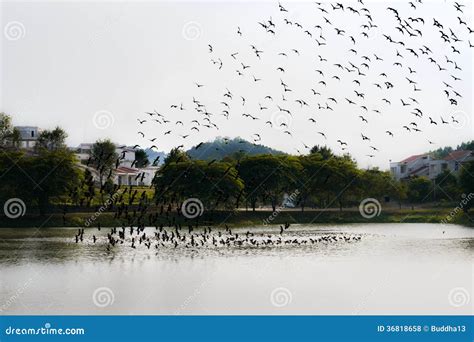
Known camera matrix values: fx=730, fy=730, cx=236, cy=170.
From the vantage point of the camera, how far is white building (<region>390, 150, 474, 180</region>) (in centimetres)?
10057

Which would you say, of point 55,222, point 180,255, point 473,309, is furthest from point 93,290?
point 55,222

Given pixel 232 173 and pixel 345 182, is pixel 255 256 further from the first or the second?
pixel 345 182

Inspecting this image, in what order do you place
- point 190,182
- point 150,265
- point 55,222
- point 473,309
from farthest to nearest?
point 190,182, point 55,222, point 150,265, point 473,309

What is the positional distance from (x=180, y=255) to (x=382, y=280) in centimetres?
1164

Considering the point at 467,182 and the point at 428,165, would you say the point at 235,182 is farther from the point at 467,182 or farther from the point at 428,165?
the point at 428,165

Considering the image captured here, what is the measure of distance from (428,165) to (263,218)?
161 ft

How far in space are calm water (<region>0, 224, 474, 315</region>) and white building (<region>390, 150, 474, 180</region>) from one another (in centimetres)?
5835

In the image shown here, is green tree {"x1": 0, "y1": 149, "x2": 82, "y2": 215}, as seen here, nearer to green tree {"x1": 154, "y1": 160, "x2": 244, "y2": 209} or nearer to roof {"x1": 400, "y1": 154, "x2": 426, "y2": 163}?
green tree {"x1": 154, "y1": 160, "x2": 244, "y2": 209}

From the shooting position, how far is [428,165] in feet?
367

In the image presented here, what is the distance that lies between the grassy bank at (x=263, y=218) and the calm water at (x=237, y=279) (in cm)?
1903

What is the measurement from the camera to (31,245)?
44.1m

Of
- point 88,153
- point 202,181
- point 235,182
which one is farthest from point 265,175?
point 88,153

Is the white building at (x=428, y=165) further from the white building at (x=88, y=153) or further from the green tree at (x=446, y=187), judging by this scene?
the white building at (x=88, y=153)

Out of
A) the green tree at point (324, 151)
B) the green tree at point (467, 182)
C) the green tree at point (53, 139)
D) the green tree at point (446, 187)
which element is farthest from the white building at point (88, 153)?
the green tree at point (467, 182)
